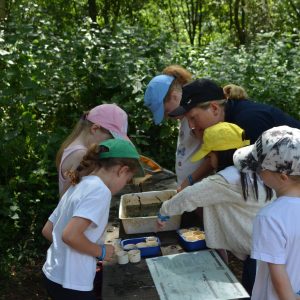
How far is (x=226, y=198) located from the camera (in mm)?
2096

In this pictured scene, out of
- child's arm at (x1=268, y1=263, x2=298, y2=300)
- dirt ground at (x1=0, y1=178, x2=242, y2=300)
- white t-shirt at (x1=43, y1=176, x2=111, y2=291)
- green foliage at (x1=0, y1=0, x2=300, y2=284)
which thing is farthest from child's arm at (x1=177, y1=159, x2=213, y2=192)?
green foliage at (x1=0, y1=0, x2=300, y2=284)

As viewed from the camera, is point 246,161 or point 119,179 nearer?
point 246,161

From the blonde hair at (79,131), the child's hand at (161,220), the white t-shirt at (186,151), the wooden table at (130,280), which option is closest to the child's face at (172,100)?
the white t-shirt at (186,151)

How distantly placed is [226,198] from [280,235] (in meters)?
0.56

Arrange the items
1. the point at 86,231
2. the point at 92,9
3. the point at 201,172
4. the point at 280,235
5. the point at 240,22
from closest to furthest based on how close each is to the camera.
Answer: the point at 280,235 → the point at 86,231 → the point at 201,172 → the point at 92,9 → the point at 240,22

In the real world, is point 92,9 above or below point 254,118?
above

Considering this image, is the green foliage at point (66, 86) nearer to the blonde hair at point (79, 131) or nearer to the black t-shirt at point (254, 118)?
the blonde hair at point (79, 131)

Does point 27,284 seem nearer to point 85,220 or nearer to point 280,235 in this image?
point 85,220

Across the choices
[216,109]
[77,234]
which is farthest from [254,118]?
[77,234]

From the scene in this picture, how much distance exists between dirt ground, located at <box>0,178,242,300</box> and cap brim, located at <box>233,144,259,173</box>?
1552 mm

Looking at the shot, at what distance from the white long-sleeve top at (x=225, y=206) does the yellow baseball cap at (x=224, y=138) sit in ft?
0.38

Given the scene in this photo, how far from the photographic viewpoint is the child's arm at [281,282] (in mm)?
1547

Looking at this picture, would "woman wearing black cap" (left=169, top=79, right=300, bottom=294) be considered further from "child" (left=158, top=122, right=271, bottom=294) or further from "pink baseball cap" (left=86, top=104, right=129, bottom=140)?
"pink baseball cap" (left=86, top=104, right=129, bottom=140)

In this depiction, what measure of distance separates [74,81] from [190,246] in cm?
346
